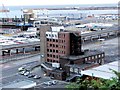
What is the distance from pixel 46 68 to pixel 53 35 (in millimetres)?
1435

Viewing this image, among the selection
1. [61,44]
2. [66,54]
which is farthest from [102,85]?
[61,44]

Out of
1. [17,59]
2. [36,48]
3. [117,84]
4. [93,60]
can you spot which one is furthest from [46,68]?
[117,84]

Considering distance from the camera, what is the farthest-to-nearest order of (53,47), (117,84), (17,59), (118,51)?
1. (118,51)
2. (17,59)
3. (53,47)
4. (117,84)

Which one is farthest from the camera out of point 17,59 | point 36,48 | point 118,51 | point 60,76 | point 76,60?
point 36,48

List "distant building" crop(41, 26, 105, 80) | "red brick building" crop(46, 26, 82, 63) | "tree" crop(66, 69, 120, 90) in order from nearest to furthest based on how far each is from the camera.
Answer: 1. "tree" crop(66, 69, 120, 90)
2. "distant building" crop(41, 26, 105, 80)
3. "red brick building" crop(46, 26, 82, 63)

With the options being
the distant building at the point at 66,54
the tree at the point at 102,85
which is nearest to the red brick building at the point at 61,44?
the distant building at the point at 66,54

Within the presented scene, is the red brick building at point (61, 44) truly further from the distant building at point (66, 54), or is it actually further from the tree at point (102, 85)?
the tree at point (102, 85)

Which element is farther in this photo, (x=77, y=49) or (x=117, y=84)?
(x=77, y=49)

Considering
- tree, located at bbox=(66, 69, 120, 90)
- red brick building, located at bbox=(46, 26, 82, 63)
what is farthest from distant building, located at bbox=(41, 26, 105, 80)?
tree, located at bbox=(66, 69, 120, 90)

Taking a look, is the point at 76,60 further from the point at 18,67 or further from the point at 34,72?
the point at 18,67

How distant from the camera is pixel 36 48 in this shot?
13352 millimetres

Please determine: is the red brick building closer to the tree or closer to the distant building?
the distant building

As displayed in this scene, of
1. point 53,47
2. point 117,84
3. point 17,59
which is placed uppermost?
point 117,84

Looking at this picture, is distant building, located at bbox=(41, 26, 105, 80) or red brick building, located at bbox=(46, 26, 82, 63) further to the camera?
red brick building, located at bbox=(46, 26, 82, 63)
